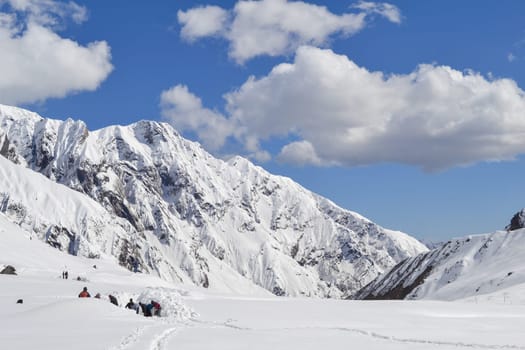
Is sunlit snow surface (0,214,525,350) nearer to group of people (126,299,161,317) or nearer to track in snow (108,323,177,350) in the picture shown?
track in snow (108,323,177,350)

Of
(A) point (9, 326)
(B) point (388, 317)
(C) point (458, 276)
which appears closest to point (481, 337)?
(B) point (388, 317)

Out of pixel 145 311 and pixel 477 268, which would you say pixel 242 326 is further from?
pixel 477 268

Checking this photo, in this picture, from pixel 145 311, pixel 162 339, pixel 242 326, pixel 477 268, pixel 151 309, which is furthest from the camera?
pixel 477 268

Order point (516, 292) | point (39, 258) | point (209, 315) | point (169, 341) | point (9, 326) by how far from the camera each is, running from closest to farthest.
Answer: point (169, 341)
point (9, 326)
point (209, 315)
point (516, 292)
point (39, 258)

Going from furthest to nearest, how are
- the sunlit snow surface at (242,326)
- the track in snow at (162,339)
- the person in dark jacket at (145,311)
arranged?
the person in dark jacket at (145,311) → the sunlit snow surface at (242,326) → the track in snow at (162,339)

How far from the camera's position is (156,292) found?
42156 mm

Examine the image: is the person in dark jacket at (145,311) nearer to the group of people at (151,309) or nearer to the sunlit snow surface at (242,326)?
the group of people at (151,309)

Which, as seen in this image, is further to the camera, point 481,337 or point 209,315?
point 209,315

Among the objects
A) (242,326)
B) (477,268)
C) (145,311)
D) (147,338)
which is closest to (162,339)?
(147,338)

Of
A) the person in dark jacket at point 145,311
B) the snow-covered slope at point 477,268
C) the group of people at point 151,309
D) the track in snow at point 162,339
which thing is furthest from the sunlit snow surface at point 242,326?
the snow-covered slope at point 477,268

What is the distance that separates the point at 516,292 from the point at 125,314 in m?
63.2

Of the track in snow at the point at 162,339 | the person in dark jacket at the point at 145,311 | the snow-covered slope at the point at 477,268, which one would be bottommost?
the track in snow at the point at 162,339

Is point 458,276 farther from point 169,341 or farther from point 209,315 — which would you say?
point 169,341

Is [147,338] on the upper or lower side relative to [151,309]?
lower
